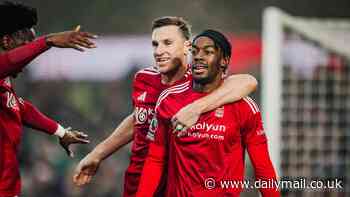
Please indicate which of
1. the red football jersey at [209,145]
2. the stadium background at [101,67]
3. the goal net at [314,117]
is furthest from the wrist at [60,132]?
the stadium background at [101,67]

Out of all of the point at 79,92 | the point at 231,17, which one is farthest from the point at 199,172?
the point at 231,17

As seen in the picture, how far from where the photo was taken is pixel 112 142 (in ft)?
17.5

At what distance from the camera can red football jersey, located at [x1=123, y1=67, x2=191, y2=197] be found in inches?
201

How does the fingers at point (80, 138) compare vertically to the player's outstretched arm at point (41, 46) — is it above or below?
below

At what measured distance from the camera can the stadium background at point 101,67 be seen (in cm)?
1088

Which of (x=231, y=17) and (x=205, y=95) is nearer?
(x=205, y=95)

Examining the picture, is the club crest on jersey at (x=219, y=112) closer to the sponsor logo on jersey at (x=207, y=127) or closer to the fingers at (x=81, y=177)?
the sponsor logo on jersey at (x=207, y=127)

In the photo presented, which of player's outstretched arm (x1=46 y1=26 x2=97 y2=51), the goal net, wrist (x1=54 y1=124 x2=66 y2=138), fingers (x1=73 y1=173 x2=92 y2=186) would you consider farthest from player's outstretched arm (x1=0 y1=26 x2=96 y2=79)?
the goal net

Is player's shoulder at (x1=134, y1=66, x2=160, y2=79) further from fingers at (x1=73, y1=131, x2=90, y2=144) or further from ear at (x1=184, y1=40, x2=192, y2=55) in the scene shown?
fingers at (x1=73, y1=131, x2=90, y2=144)

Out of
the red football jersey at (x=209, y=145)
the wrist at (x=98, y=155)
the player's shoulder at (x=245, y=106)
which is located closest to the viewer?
the red football jersey at (x=209, y=145)

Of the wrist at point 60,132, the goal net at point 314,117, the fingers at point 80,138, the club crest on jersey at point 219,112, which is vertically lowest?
the goal net at point 314,117

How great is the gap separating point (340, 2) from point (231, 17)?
1.47 m

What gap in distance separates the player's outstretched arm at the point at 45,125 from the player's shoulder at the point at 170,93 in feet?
2.28

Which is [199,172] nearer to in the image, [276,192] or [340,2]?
[276,192]
